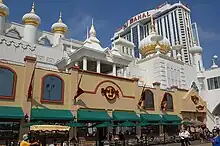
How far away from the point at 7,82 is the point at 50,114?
12.0 feet

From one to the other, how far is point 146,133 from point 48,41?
32.5 metres

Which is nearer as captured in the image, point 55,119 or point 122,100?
point 55,119

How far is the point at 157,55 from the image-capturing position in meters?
37.9

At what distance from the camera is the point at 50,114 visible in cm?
1669

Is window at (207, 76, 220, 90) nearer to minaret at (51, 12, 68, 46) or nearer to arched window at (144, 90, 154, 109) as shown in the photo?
arched window at (144, 90, 154, 109)

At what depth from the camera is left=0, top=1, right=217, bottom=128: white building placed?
28403 millimetres

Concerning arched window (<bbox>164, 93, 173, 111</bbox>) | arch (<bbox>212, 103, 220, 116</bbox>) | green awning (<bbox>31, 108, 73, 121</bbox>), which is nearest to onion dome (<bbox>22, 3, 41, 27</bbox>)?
arched window (<bbox>164, 93, 173, 111</bbox>)

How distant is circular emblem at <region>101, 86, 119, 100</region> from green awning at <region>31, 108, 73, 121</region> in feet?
13.5

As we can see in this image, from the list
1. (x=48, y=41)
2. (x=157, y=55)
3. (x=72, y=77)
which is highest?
(x=48, y=41)

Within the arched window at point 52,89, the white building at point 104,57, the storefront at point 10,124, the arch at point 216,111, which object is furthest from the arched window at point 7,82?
the arch at point 216,111

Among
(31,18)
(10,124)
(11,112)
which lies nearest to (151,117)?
(10,124)

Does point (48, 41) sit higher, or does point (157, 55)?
point (48, 41)

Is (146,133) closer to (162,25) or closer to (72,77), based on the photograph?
(72,77)

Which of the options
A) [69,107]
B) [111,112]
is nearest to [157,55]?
[111,112]
